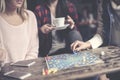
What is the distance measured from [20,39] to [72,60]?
1.32 feet

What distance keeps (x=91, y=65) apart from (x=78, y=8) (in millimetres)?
801

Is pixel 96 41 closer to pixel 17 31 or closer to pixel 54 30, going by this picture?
pixel 54 30

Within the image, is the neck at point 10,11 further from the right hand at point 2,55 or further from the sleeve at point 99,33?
the sleeve at point 99,33

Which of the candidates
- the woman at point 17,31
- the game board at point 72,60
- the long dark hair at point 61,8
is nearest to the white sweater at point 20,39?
the woman at point 17,31

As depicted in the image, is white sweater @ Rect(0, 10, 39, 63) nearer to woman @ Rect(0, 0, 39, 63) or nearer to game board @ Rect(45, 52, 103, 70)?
woman @ Rect(0, 0, 39, 63)

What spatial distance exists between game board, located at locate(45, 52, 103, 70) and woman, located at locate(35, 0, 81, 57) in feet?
0.98

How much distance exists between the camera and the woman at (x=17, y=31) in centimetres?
139

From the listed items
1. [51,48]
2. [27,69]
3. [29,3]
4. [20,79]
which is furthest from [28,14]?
[20,79]

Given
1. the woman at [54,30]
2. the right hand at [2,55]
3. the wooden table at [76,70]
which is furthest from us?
the woman at [54,30]

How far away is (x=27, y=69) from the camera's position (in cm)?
111

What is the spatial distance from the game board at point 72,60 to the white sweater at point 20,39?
0.27 meters

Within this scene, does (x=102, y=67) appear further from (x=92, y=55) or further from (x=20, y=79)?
(x=20, y=79)

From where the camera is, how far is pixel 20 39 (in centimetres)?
143

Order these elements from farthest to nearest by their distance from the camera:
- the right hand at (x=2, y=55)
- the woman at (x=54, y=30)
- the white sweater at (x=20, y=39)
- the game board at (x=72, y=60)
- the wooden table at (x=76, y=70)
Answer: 1. the woman at (x=54, y=30)
2. the white sweater at (x=20, y=39)
3. the right hand at (x=2, y=55)
4. the game board at (x=72, y=60)
5. the wooden table at (x=76, y=70)
